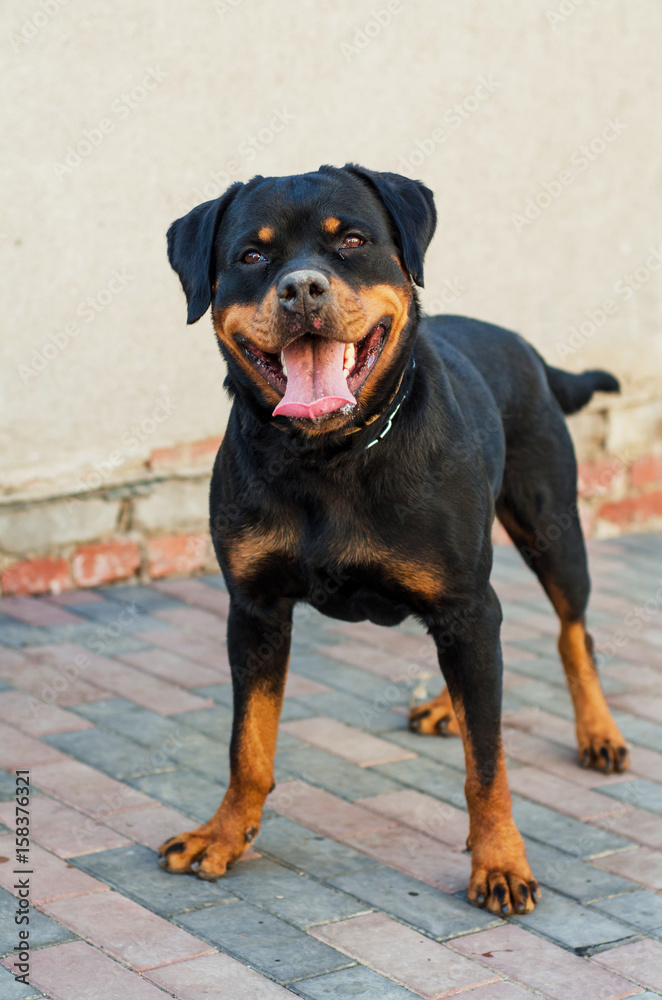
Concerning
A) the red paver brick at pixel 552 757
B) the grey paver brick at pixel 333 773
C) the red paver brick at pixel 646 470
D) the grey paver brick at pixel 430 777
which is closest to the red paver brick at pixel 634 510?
the red paver brick at pixel 646 470

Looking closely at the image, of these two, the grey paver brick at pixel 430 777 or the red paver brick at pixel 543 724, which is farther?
the red paver brick at pixel 543 724

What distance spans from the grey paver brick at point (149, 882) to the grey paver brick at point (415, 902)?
0.31 metres

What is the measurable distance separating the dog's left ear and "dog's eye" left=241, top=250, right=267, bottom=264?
332 millimetres

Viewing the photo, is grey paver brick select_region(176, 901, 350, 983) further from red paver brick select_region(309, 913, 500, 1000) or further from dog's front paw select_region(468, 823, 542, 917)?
dog's front paw select_region(468, 823, 542, 917)

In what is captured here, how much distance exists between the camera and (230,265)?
9.11ft

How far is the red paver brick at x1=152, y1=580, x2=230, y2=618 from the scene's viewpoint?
195 inches

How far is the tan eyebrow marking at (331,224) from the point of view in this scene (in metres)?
2.66

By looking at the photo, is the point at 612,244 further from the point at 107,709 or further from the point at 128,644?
the point at 107,709

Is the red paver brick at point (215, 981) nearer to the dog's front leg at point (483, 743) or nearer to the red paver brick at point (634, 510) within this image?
the dog's front leg at point (483, 743)

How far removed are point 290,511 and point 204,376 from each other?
2.57m

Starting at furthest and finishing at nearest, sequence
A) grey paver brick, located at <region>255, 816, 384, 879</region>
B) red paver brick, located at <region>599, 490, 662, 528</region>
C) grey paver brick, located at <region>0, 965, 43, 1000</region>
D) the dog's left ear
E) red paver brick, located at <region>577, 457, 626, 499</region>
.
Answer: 1. red paver brick, located at <region>599, 490, 662, 528</region>
2. red paver brick, located at <region>577, 457, 626, 499</region>
3. grey paver brick, located at <region>255, 816, 384, 879</region>
4. the dog's left ear
5. grey paver brick, located at <region>0, 965, 43, 1000</region>

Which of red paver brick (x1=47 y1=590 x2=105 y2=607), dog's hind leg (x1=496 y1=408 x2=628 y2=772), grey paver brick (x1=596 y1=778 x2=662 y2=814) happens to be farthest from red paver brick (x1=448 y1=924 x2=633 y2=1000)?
red paver brick (x1=47 y1=590 x2=105 y2=607)

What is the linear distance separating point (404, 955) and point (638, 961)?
1.64ft

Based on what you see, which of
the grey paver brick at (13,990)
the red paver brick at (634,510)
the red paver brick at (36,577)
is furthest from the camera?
the red paver brick at (634,510)
